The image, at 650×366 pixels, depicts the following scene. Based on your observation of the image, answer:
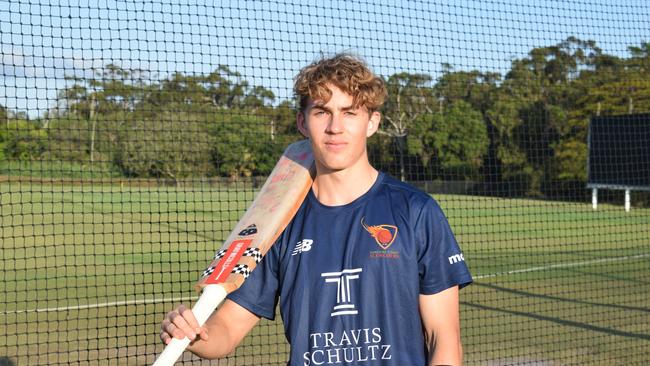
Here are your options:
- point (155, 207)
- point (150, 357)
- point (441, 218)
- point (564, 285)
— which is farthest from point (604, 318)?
point (155, 207)

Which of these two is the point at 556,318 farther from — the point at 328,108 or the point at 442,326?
the point at 328,108

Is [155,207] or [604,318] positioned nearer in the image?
[604,318]

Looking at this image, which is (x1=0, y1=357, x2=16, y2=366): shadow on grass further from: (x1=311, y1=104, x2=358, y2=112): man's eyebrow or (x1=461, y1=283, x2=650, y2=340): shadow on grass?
(x1=311, y1=104, x2=358, y2=112): man's eyebrow

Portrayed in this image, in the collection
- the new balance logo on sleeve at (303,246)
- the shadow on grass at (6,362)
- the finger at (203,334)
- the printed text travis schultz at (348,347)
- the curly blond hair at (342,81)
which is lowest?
the shadow on grass at (6,362)

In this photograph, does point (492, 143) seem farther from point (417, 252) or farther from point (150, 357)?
point (417, 252)

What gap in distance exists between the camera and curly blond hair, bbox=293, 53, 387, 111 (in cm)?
228

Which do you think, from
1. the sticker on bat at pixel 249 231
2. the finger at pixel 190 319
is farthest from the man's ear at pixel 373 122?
the finger at pixel 190 319

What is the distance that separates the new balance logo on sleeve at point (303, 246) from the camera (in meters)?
2.33

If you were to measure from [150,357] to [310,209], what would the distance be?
4.83 meters

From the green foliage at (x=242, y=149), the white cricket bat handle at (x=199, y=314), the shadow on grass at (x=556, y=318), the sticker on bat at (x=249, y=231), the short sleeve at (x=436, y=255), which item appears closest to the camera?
the white cricket bat handle at (x=199, y=314)

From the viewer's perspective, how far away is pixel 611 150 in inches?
830

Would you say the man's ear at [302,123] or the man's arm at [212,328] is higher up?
the man's ear at [302,123]

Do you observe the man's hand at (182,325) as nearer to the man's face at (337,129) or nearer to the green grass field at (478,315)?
the man's face at (337,129)

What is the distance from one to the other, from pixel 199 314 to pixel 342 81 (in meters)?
0.76
